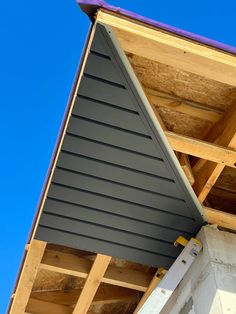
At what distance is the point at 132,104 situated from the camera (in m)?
2.96

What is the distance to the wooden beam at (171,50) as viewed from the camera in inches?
98.0

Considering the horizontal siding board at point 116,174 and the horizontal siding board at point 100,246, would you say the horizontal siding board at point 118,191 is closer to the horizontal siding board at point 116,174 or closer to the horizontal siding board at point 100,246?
the horizontal siding board at point 116,174

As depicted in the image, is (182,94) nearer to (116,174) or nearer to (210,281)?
(116,174)

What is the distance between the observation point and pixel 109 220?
139 inches

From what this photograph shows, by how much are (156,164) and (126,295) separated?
2.00 m

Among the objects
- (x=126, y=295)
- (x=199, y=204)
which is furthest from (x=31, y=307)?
(x=199, y=204)

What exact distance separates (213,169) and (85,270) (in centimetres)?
156

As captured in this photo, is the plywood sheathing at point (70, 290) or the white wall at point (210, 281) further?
the plywood sheathing at point (70, 290)

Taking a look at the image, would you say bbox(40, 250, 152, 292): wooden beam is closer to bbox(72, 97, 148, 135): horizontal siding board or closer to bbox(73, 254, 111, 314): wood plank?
bbox(73, 254, 111, 314): wood plank

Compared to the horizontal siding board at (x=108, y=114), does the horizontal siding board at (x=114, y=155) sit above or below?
below

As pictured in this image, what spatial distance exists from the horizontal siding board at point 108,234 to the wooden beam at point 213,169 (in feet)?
1.75

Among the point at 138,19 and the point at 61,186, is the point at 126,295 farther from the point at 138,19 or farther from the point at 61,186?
the point at 138,19

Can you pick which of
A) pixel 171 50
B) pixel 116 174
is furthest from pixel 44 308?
pixel 171 50

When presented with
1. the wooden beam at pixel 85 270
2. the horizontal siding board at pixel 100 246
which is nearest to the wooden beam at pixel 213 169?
the horizontal siding board at pixel 100 246
